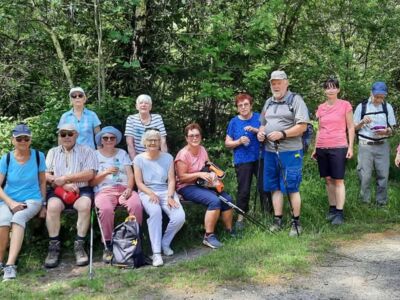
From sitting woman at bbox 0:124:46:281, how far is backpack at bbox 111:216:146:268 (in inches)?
36.0

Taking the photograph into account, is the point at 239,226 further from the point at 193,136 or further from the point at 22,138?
the point at 22,138

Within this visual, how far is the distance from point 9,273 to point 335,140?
3942 mm

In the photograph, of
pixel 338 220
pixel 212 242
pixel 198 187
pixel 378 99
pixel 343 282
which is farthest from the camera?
pixel 378 99

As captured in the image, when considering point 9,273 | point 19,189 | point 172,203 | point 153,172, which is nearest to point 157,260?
point 172,203

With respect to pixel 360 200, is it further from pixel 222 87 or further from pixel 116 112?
pixel 116 112

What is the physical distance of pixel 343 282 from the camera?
443 cm

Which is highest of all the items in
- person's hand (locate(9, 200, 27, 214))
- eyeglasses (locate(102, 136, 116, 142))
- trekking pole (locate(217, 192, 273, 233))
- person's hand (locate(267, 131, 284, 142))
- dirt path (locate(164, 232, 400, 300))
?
eyeglasses (locate(102, 136, 116, 142))

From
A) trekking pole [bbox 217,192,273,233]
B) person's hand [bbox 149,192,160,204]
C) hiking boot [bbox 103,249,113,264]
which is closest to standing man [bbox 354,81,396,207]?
trekking pole [bbox 217,192,273,233]

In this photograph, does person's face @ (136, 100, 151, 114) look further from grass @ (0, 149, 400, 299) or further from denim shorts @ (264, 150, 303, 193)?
denim shorts @ (264, 150, 303, 193)

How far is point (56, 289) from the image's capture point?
14.5 feet

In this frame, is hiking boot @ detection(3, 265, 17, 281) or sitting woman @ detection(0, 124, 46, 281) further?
sitting woman @ detection(0, 124, 46, 281)

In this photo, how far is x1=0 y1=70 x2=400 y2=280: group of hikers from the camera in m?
5.26

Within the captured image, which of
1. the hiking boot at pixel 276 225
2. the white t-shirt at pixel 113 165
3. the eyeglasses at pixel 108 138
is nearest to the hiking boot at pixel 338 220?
the hiking boot at pixel 276 225

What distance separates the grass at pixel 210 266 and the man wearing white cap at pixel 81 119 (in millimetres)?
1230
